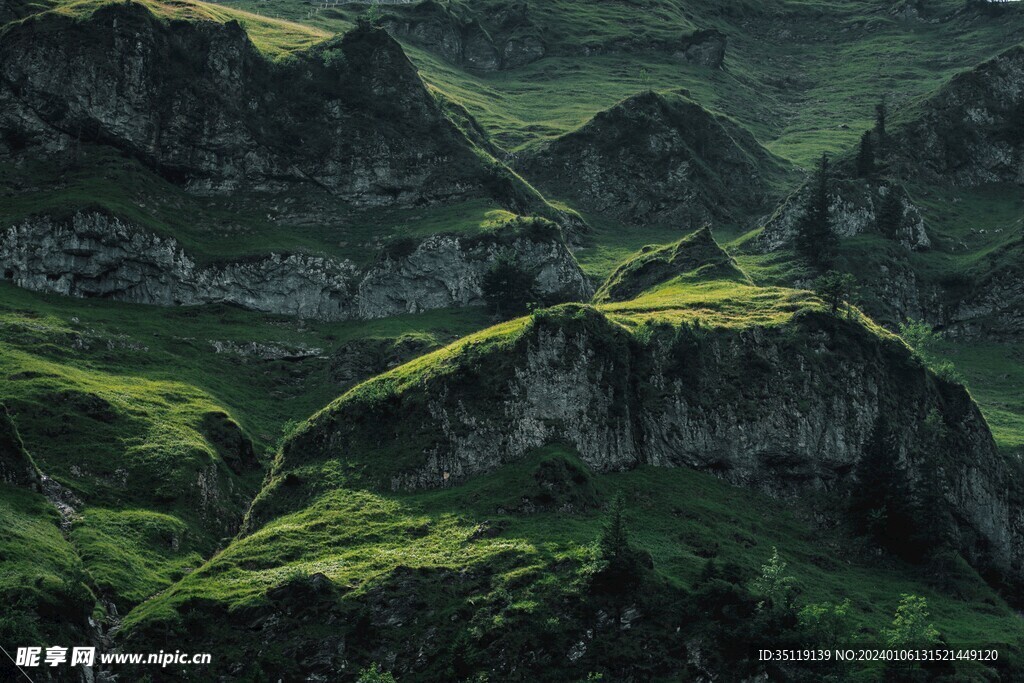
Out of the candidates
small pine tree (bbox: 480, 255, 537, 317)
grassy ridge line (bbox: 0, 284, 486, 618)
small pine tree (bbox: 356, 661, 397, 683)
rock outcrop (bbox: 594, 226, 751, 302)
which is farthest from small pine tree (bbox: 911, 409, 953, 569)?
grassy ridge line (bbox: 0, 284, 486, 618)

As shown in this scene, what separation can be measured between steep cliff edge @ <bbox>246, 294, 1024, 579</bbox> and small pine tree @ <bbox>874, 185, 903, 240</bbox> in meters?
63.2

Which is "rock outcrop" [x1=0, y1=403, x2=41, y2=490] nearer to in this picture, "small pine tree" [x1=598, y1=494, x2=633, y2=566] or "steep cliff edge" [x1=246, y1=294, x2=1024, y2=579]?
"steep cliff edge" [x1=246, y1=294, x2=1024, y2=579]

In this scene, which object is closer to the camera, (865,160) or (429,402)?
(429,402)

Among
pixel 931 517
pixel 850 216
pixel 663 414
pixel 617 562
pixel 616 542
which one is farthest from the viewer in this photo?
pixel 850 216

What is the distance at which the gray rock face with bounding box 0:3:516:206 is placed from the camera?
172750 mm

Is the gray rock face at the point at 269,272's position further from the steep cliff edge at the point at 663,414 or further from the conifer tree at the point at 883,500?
the conifer tree at the point at 883,500

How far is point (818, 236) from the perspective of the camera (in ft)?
570

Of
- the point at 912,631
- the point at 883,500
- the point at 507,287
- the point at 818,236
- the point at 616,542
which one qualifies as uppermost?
the point at 818,236

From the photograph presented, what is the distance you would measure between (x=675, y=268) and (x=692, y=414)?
42.3 metres

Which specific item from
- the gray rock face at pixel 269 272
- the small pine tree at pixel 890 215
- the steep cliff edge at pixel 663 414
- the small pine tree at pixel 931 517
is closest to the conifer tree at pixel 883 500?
the small pine tree at pixel 931 517

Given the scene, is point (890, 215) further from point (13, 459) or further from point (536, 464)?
point (13, 459)

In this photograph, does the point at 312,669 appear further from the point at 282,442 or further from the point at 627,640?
the point at 282,442

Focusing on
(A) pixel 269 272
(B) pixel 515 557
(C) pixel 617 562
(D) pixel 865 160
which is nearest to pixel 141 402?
(A) pixel 269 272

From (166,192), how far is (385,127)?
3785 centimetres
